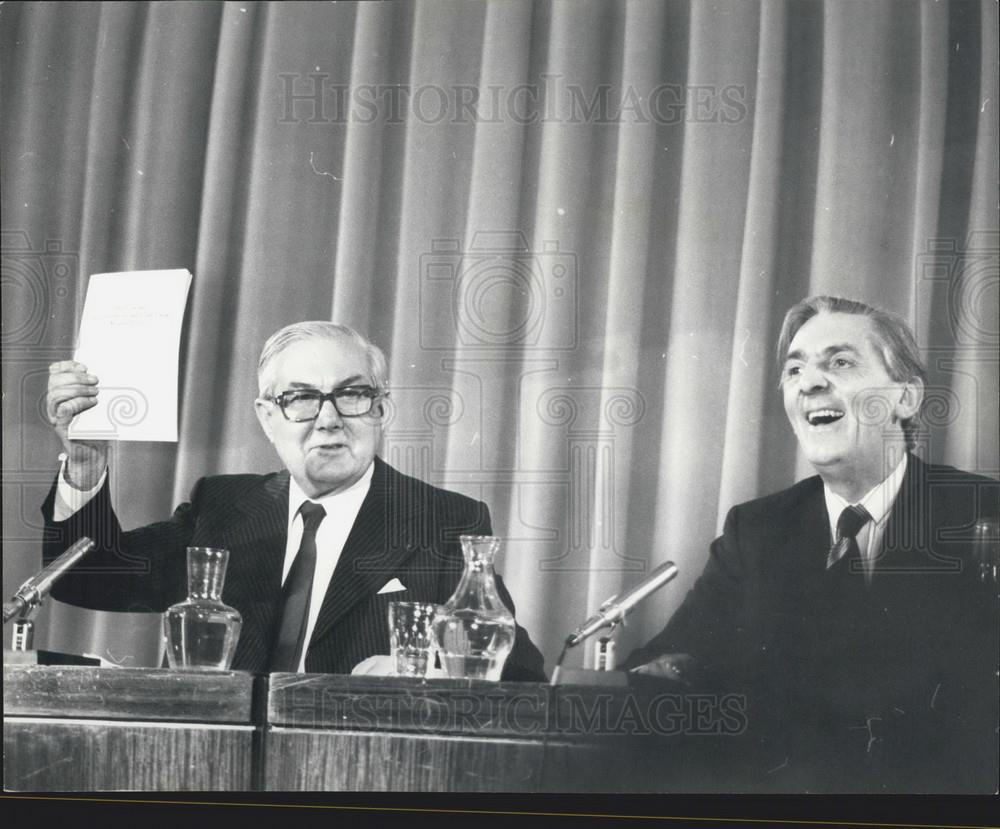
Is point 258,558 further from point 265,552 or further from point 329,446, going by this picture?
point 329,446

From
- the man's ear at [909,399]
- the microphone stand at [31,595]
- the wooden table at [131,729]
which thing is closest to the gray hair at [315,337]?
the microphone stand at [31,595]

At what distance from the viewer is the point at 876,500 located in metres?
2.41

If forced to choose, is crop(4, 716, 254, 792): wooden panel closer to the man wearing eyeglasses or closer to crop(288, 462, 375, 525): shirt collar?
the man wearing eyeglasses

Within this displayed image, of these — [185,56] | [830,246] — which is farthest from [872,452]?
[185,56]

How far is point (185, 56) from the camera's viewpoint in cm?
253

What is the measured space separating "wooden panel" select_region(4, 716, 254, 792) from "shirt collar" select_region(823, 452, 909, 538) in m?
Answer: 1.14

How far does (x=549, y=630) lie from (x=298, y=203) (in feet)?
3.11

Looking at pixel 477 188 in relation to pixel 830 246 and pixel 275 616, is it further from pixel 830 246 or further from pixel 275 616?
pixel 275 616

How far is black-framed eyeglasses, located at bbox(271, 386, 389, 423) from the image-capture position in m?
2.43

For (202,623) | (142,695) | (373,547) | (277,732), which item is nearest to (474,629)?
(373,547)

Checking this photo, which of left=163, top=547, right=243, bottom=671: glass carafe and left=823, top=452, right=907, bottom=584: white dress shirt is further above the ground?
left=823, top=452, right=907, bottom=584: white dress shirt

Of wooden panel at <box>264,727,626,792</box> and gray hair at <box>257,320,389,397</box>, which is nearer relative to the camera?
wooden panel at <box>264,727,626,792</box>

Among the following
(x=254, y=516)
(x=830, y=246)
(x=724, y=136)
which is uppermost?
(x=724, y=136)

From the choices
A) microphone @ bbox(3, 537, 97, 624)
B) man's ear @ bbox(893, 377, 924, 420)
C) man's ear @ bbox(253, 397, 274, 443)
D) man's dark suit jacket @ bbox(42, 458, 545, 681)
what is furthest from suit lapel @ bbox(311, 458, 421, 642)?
man's ear @ bbox(893, 377, 924, 420)
